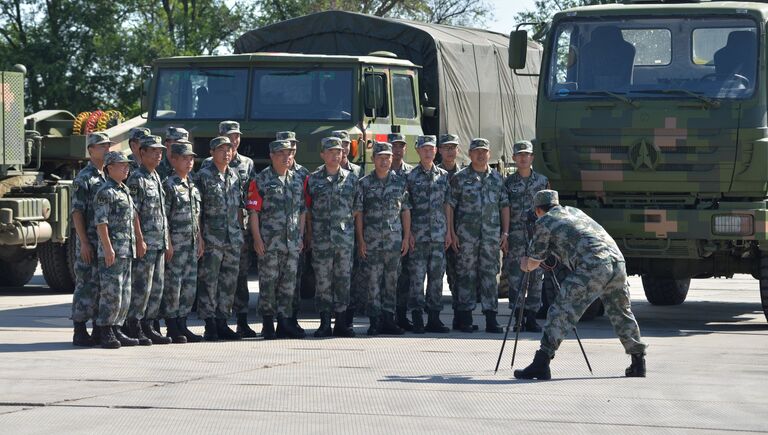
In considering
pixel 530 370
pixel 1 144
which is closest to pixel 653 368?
pixel 530 370

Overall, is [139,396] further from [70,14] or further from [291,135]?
[70,14]

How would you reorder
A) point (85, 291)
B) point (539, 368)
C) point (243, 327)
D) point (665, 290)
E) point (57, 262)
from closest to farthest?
point (539, 368)
point (85, 291)
point (243, 327)
point (665, 290)
point (57, 262)

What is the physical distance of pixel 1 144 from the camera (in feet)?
54.6

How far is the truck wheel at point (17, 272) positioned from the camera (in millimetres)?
18172

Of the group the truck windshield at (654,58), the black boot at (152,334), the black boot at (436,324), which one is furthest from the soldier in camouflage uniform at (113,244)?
the truck windshield at (654,58)

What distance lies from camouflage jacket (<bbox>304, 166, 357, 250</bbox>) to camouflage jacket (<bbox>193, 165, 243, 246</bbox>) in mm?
683

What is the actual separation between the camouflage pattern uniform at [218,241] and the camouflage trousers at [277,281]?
245mm

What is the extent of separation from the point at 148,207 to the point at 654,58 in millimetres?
4989

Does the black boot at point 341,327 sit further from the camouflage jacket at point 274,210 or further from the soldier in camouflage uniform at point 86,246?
the soldier in camouflage uniform at point 86,246

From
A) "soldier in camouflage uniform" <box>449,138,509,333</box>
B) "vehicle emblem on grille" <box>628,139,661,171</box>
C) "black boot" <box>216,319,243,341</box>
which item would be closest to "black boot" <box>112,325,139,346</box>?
"black boot" <box>216,319,243,341</box>

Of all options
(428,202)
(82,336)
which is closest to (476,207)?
(428,202)

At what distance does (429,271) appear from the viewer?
43.2 feet

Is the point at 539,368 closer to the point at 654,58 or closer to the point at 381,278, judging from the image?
the point at 381,278

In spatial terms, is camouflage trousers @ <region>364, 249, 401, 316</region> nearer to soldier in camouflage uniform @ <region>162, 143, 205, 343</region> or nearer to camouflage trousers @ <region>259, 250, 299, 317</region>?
camouflage trousers @ <region>259, 250, 299, 317</region>
